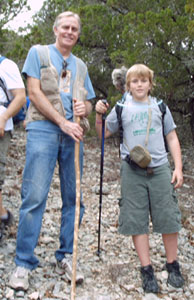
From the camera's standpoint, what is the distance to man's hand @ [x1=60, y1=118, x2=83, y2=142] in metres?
3.54

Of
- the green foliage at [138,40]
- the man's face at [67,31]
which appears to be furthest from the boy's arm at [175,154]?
the green foliage at [138,40]

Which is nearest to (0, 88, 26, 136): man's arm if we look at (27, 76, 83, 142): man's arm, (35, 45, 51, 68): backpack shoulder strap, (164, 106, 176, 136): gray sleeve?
(27, 76, 83, 142): man's arm

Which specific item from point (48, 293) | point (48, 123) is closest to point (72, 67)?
point (48, 123)

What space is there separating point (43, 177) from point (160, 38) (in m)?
6.64

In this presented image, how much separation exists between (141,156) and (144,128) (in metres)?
0.32

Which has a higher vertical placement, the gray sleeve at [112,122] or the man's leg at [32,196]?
the gray sleeve at [112,122]

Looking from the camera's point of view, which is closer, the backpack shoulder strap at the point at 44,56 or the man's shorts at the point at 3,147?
the backpack shoulder strap at the point at 44,56

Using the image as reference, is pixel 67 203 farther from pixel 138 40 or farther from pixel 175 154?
pixel 138 40

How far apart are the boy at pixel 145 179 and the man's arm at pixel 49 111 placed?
653 mm

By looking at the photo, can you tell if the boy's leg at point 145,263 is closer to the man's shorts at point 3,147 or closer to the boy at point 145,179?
the boy at point 145,179

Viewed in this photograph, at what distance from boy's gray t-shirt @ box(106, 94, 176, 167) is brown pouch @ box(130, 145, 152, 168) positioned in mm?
109

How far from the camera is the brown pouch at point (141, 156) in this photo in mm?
3750

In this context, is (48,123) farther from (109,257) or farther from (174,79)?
(174,79)

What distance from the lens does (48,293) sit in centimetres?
373
